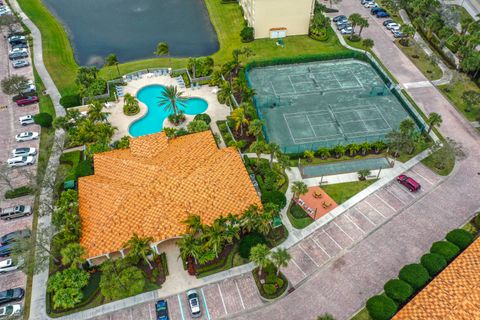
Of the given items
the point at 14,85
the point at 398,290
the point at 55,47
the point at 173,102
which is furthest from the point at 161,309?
the point at 55,47

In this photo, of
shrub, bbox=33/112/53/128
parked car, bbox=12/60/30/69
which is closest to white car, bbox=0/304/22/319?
shrub, bbox=33/112/53/128

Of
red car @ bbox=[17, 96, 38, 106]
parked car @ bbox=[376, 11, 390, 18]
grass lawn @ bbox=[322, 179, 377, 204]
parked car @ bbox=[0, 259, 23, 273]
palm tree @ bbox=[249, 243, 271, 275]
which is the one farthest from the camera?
parked car @ bbox=[376, 11, 390, 18]

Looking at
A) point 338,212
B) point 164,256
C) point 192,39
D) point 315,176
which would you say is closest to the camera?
point 164,256

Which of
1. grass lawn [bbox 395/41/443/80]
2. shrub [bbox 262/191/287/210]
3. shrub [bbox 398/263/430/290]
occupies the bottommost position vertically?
shrub [bbox 398/263/430/290]

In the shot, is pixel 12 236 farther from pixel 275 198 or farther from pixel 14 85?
pixel 275 198

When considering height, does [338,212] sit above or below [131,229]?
below

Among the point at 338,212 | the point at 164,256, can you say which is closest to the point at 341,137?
the point at 338,212

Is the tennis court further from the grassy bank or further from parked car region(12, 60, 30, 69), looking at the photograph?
parked car region(12, 60, 30, 69)

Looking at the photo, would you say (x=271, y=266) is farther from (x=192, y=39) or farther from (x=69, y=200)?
(x=192, y=39)
